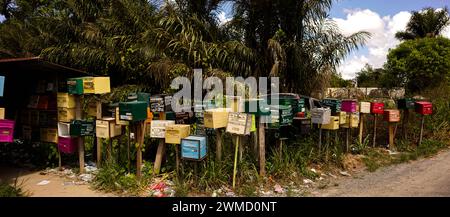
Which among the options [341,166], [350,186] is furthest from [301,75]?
[350,186]

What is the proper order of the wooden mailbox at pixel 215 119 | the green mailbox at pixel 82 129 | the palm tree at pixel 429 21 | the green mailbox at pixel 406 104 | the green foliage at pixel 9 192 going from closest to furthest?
the green foliage at pixel 9 192, the wooden mailbox at pixel 215 119, the green mailbox at pixel 82 129, the green mailbox at pixel 406 104, the palm tree at pixel 429 21

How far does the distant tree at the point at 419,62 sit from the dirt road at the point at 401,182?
14.8m

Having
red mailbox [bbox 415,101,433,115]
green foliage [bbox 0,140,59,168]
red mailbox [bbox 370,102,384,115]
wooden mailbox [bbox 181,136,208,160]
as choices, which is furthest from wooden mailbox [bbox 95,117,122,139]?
red mailbox [bbox 415,101,433,115]

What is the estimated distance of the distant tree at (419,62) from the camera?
21.3m

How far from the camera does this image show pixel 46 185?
5.59 m

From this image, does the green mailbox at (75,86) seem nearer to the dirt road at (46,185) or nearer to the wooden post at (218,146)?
the dirt road at (46,185)

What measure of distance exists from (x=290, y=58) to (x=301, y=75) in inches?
18.2

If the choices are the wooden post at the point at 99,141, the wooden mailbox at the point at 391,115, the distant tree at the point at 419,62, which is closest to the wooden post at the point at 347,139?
the wooden mailbox at the point at 391,115

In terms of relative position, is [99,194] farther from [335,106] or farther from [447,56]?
[447,56]

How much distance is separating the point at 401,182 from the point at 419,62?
60.4 ft

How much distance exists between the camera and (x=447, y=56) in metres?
21.5

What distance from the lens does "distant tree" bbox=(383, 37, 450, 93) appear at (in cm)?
2131

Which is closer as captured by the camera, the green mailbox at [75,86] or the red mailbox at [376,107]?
the green mailbox at [75,86]

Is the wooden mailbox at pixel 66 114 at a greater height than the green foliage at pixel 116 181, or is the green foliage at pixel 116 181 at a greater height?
the wooden mailbox at pixel 66 114
